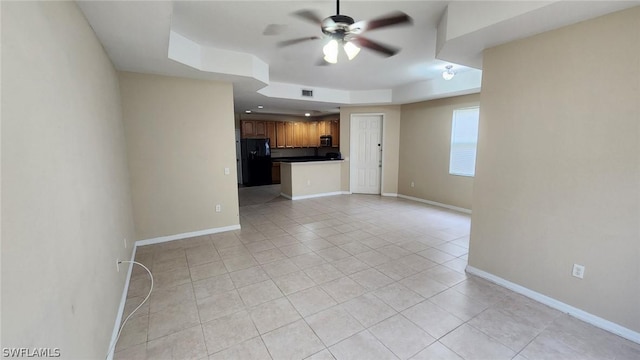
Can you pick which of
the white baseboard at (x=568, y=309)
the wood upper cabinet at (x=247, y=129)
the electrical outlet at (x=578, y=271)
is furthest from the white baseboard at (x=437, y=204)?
the wood upper cabinet at (x=247, y=129)

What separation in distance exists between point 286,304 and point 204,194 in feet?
8.12

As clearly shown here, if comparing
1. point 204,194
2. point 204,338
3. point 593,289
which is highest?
point 204,194

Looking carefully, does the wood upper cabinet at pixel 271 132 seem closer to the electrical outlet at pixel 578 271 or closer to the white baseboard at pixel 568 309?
the white baseboard at pixel 568 309

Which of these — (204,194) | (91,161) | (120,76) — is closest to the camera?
(91,161)

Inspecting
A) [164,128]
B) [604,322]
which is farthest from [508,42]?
[164,128]

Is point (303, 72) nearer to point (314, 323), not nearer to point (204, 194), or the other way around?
point (204, 194)

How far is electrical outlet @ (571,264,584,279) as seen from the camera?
2150 mm

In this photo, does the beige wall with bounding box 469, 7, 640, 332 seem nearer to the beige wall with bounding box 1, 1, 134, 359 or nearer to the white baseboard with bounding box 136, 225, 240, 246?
the beige wall with bounding box 1, 1, 134, 359

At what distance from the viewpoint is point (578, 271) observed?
85.5 inches

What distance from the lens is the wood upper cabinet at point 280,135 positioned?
9.23 m

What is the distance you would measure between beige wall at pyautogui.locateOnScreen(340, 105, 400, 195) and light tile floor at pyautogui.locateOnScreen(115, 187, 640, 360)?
307 cm

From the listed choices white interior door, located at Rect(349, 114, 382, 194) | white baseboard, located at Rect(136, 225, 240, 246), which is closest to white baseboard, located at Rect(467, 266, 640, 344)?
white baseboard, located at Rect(136, 225, 240, 246)

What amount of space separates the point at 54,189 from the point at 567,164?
135 inches

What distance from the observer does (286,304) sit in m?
2.36
